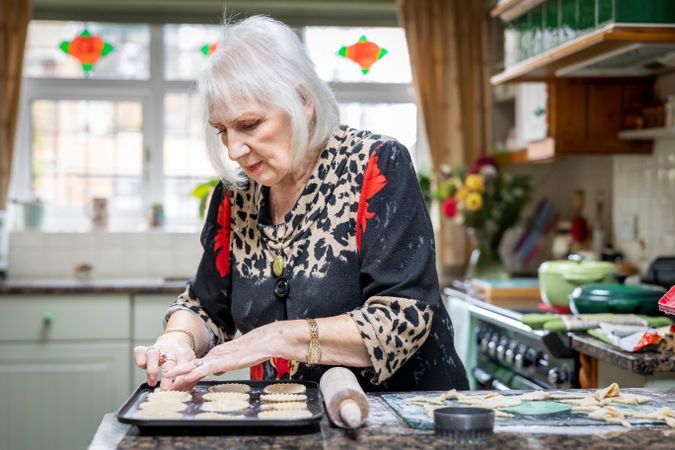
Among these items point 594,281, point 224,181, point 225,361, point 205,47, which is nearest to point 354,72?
point 205,47

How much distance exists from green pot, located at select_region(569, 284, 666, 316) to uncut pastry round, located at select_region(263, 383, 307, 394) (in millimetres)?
1478

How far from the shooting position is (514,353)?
10.5ft

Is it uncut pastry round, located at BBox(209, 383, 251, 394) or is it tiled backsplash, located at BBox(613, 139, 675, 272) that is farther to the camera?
tiled backsplash, located at BBox(613, 139, 675, 272)

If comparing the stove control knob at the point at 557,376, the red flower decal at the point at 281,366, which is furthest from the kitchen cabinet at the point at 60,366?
the red flower decal at the point at 281,366

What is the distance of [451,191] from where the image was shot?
453cm

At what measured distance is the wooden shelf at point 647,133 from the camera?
129 inches

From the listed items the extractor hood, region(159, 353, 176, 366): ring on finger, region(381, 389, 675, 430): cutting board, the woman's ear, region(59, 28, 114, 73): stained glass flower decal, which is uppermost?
region(59, 28, 114, 73): stained glass flower decal

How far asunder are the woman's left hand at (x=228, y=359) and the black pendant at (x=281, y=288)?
183mm

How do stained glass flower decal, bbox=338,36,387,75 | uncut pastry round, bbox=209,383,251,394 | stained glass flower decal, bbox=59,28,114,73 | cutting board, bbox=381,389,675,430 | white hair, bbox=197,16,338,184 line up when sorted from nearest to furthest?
cutting board, bbox=381,389,675,430
uncut pastry round, bbox=209,383,251,394
white hair, bbox=197,16,338,184
stained glass flower decal, bbox=59,28,114,73
stained glass flower decal, bbox=338,36,387,75

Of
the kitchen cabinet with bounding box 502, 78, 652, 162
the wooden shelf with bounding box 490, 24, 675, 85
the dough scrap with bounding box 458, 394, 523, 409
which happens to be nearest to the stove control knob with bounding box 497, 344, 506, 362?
the kitchen cabinet with bounding box 502, 78, 652, 162

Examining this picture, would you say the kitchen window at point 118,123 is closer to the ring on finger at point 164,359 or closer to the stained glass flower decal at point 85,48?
the stained glass flower decal at point 85,48

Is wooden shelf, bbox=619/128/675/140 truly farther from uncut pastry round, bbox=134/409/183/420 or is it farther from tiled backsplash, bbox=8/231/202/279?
uncut pastry round, bbox=134/409/183/420

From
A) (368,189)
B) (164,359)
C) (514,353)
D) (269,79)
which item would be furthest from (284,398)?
(514,353)

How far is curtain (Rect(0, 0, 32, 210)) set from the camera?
4766 mm
